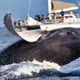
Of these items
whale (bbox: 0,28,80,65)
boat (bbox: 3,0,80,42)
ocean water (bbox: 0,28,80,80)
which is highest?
whale (bbox: 0,28,80,65)

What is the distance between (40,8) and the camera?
188 ft

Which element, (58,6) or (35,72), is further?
(58,6)

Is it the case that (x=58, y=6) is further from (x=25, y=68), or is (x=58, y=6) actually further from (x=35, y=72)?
(x=25, y=68)

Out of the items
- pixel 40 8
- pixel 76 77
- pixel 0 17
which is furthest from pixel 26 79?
pixel 0 17

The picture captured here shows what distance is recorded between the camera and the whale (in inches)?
861

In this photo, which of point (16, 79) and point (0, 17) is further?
point (0, 17)

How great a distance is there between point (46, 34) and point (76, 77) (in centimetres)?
198

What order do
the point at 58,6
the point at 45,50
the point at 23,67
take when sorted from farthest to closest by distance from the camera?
the point at 58,6 < the point at 23,67 < the point at 45,50

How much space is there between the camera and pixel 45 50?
862 inches

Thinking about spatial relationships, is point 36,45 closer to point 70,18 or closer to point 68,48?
point 68,48

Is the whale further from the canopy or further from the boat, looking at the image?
the canopy

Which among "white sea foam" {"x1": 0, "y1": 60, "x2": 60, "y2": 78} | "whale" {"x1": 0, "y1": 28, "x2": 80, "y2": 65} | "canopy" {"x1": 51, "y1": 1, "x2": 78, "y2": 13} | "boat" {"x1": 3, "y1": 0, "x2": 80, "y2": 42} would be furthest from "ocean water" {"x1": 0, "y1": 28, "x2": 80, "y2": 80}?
"canopy" {"x1": 51, "y1": 1, "x2": 78, "y2": 13}

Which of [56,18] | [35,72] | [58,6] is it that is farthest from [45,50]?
[58,6]

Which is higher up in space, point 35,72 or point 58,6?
point 58,6
